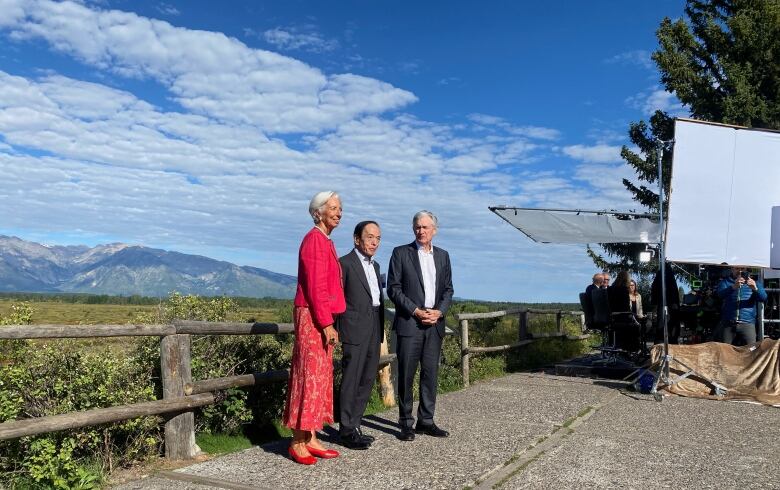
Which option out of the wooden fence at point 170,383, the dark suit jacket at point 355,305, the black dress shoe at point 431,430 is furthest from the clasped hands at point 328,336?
the black dress shoe at point 431,430

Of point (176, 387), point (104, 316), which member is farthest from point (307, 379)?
point (104, 316)

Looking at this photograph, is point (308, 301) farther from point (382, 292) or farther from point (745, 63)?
point (745, 63)

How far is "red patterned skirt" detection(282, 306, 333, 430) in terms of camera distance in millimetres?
4711

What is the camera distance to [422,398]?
5789 millimetres

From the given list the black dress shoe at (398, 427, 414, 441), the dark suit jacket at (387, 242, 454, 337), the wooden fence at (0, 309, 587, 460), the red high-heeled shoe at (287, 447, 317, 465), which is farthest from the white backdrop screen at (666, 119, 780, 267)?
the red high-heeled shoe at (287, 447, 317, 465)

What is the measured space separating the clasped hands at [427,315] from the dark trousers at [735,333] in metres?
5.85

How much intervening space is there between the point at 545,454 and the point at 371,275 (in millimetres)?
1905

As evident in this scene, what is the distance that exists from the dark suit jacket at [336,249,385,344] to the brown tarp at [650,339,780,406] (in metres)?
5.13

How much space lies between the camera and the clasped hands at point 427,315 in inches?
219

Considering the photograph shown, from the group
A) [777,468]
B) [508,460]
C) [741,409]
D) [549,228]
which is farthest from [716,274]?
[508,460]

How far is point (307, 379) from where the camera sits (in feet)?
15.5

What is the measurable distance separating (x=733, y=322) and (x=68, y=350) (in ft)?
27.8

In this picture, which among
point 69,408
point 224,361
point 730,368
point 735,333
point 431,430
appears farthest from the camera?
point 735,333

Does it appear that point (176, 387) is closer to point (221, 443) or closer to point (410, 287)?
point (221, 443)
